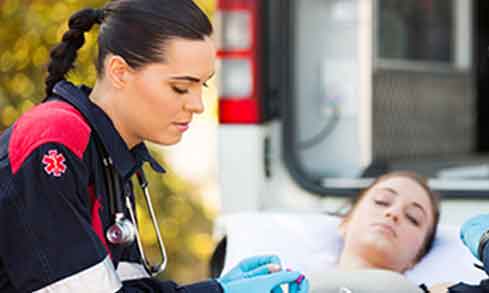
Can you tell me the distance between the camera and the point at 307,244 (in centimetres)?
321

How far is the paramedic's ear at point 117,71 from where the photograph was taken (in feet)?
6.43

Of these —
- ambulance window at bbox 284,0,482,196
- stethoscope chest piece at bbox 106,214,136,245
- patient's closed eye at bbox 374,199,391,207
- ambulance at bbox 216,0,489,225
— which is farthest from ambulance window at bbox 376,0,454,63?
stethoscope chest piece at bbox 106,214,136,245

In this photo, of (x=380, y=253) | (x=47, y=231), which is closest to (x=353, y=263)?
(x=380, y=253)

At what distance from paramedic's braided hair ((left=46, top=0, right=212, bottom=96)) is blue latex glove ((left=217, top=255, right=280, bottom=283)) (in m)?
0.51

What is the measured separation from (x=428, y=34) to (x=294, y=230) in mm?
2570

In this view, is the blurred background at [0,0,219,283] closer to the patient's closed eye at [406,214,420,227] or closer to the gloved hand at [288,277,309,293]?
the patient's closed eye at [406,214,420,227]

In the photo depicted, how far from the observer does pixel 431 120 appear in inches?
208

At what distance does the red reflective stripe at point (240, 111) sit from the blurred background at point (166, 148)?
51.9 inches

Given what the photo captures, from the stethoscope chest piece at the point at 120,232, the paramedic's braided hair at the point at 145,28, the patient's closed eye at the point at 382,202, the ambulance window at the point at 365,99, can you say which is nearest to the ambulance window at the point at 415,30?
the ambulance window at the point at 365,99

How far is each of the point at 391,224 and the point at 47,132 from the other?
1.43 meters

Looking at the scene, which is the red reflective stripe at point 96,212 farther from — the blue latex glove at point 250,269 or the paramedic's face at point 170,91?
the blue latex glove at point 250,269

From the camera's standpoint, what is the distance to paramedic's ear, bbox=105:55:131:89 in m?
1.96

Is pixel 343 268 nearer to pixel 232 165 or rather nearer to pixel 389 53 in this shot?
pixel 232 165

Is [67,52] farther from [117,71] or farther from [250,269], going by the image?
[250,269]
